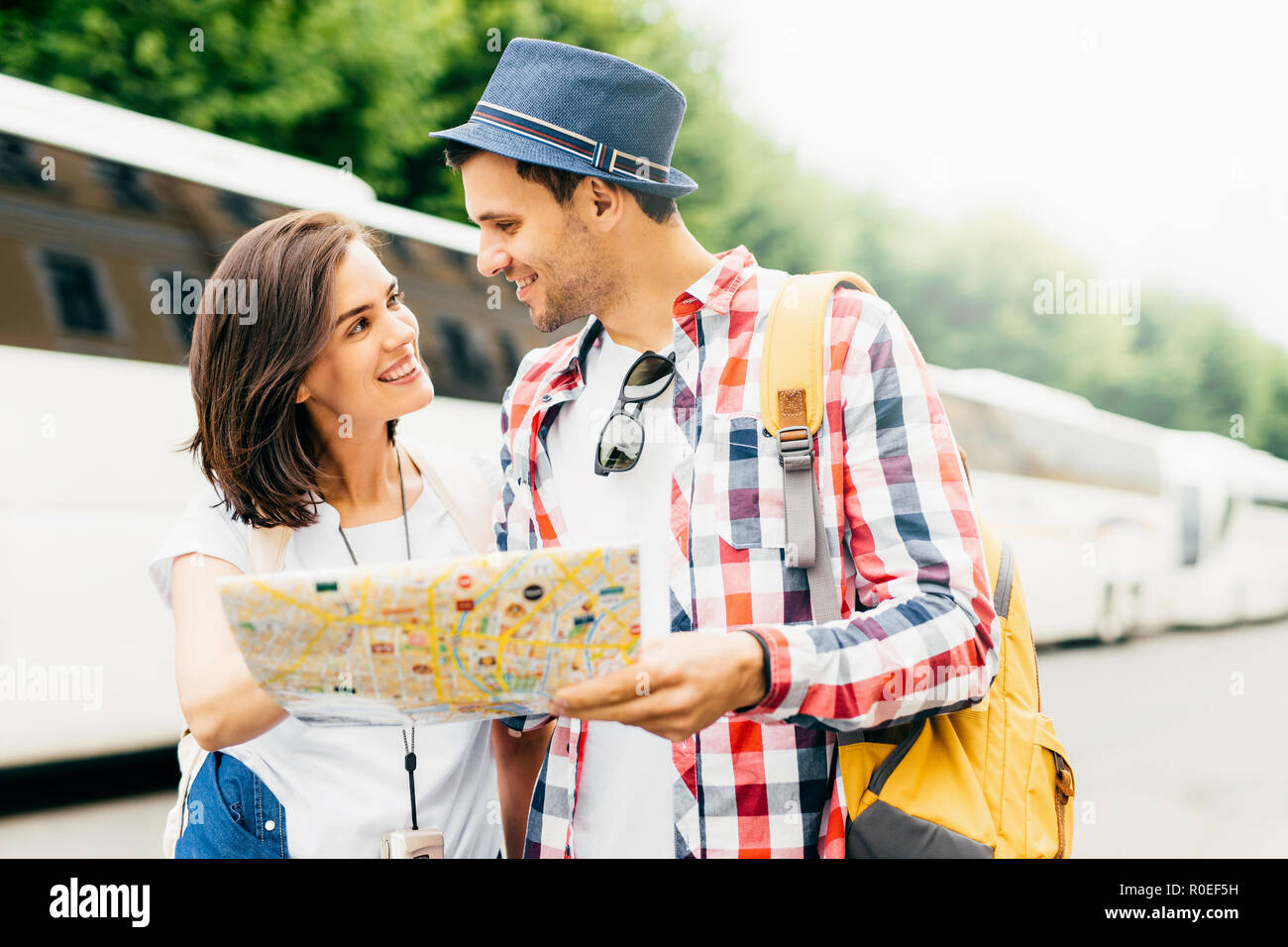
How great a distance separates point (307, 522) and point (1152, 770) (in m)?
6.23

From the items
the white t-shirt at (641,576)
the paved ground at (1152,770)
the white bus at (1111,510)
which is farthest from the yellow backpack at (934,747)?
the white bus at (1111,510)

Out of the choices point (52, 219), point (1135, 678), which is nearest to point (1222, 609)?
point (1135, 678)

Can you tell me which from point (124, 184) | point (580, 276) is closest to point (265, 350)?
point (580, 276)

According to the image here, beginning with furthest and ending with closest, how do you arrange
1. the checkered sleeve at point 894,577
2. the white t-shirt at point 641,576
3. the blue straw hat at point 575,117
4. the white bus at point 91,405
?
the white bus at point 91,405
the blue straw hat at point 575,117
the white t-shirt at point 641,576
the checkered sleeve at point 894,577

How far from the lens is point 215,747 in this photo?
175 cm

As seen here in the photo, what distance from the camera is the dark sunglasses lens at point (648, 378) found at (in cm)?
192

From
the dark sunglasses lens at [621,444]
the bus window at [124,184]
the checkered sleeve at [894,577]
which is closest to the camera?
the checkered sleeve at [894,577]

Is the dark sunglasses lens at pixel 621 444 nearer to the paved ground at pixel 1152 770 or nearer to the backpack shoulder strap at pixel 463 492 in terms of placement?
the backpack shoulder strap at pixel 463 492

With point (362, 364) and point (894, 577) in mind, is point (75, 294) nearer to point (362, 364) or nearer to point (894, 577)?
point (362, 364)

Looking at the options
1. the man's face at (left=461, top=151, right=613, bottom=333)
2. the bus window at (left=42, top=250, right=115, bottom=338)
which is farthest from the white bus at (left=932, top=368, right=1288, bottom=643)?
the man's face at (left=461, top=151, right=613, bottom=333)

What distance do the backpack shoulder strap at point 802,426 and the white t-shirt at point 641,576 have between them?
223 millimetres

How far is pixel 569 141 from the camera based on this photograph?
2.02 m

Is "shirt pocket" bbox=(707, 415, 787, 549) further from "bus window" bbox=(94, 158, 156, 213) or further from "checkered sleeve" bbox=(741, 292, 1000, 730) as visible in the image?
"bus window" bbox=(94, 158, 156, 213)
